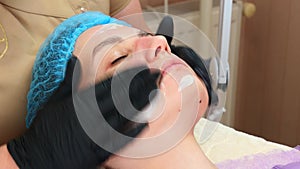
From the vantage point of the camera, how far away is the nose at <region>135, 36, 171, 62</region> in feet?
2.90

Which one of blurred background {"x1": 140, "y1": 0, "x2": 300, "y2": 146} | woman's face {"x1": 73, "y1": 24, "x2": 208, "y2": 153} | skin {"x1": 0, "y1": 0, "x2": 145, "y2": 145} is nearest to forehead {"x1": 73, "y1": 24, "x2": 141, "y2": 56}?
woman's face {"x1": 73, "y1": 24, "x2": 208, "y2": 153}

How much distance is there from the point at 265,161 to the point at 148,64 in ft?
1.63

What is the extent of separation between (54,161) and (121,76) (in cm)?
18

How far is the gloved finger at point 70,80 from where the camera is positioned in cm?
87


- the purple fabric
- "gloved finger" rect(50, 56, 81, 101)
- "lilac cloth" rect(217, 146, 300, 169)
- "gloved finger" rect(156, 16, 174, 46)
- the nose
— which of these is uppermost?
the nose

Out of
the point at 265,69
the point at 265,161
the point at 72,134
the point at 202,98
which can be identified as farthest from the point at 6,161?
the point at 265,69

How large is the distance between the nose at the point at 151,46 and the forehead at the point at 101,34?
0.04 metres

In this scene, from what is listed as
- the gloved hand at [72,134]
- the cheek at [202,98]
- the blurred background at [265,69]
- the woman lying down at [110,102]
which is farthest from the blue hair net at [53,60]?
the blurred background at [265,69]

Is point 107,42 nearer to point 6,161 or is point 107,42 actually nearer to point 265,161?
point 6,161

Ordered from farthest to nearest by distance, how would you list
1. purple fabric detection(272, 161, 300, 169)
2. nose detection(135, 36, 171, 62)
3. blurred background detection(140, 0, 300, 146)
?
blurred background detection(140, 0, 300, 146) → purple fabric detection(272, 161, 300, 169) → nose detection(135, 36, 171, 62)

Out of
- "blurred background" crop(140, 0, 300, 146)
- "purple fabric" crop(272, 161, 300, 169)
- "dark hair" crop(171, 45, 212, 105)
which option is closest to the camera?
"dark hair" crop(171, 45, 212, 105)

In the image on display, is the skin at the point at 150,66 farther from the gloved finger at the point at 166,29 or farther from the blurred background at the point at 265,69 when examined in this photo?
the blurred background at the point at 265,69

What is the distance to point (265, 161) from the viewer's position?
120 centimetres

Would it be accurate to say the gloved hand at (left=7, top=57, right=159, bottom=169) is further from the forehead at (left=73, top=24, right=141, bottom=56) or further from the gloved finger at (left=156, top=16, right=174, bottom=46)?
the gloved finger at (left=156, top=16, right=174, bottom=46)
